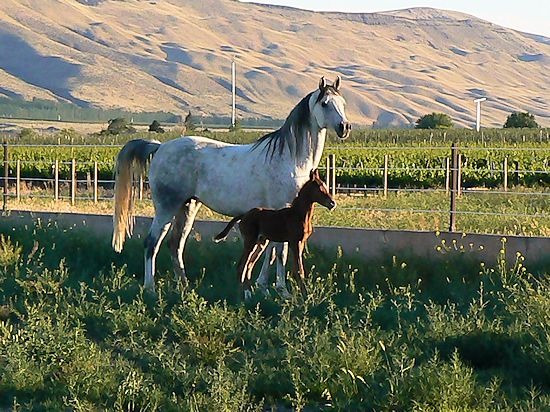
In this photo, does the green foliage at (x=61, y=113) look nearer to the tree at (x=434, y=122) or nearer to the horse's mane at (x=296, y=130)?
the tree at (x=434, y=122)

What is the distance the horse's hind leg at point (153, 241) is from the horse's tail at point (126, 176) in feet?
2.10

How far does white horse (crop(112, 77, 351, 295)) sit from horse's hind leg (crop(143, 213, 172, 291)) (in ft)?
0.04

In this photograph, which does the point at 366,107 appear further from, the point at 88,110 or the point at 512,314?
the point at 512,314

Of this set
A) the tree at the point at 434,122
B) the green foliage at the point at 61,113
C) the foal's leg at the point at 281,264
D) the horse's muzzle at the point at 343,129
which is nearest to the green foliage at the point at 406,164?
the foal's leg at the point at 281,264

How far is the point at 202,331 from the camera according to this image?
9.44 metres

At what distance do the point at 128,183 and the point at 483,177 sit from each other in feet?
77.9

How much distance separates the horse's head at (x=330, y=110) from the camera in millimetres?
11594

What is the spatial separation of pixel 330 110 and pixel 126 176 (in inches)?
124

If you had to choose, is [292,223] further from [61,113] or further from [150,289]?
[61,113]

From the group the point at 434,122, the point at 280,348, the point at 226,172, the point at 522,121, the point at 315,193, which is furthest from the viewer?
the point at 434,122

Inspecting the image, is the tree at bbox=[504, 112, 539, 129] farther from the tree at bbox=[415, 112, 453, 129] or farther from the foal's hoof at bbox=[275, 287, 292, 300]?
the foal's hoof at bbox=[275, 287, 292, 300]

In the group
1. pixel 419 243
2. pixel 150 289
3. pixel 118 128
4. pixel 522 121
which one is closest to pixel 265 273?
pixel 150 289

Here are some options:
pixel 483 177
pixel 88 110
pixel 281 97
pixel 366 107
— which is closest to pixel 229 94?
pixel 281 97

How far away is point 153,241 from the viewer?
13070mm
